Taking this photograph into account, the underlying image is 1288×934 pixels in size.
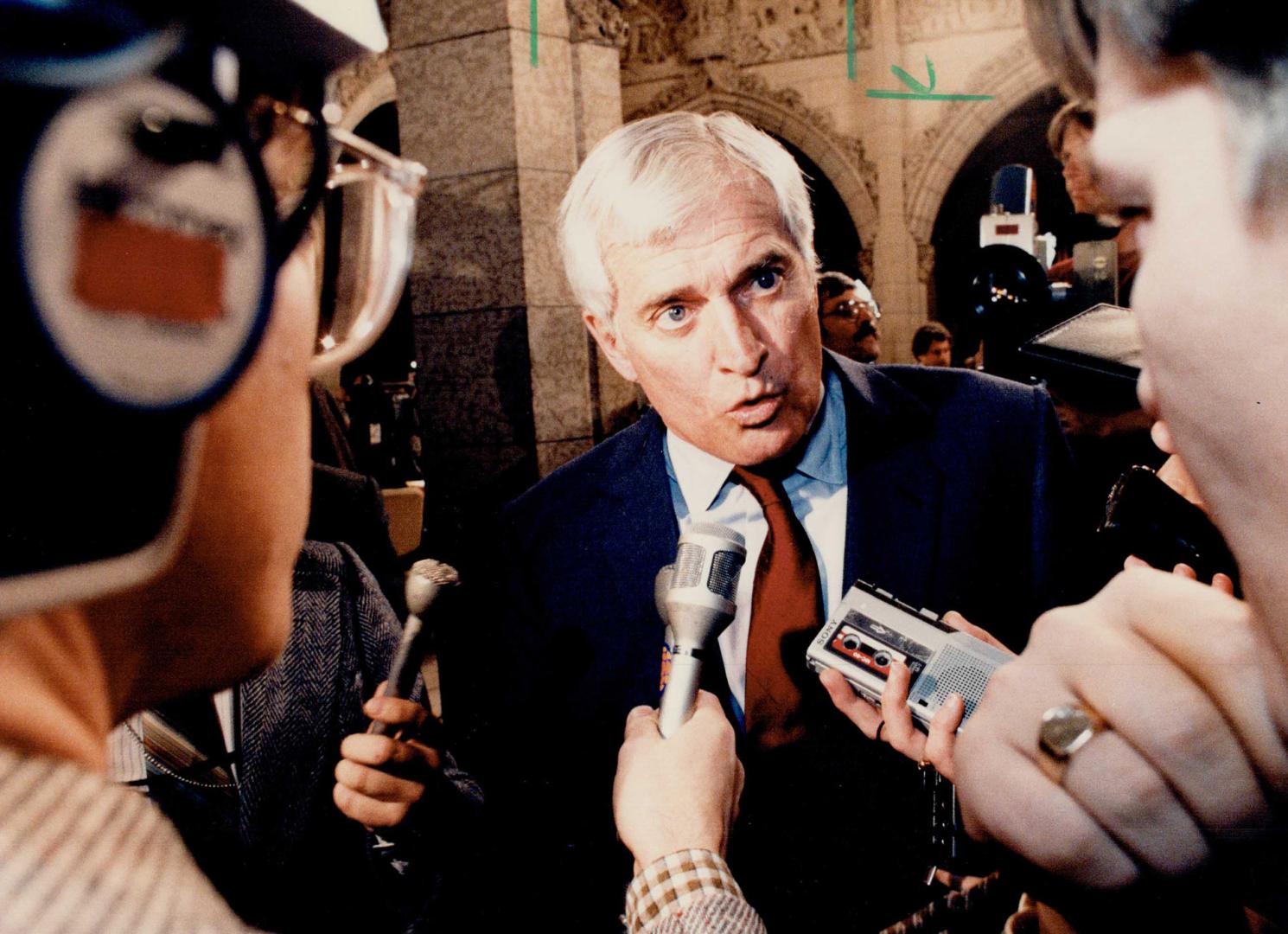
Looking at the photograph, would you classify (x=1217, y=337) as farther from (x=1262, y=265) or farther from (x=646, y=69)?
(x=646, y=69)


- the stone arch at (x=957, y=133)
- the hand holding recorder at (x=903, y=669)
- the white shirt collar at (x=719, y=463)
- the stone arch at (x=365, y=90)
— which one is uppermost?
the stone arch at (x=365, y=90)

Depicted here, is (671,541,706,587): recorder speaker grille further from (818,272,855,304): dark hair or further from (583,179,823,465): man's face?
(818,272,855,304): dark hair

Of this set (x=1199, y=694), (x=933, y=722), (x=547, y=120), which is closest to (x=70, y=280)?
(x=1199, y=694)

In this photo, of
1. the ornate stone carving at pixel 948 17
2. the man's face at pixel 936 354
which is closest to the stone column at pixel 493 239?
the man's face at pixel 936 354

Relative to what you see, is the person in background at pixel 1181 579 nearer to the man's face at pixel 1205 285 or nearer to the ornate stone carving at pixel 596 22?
the man's face at pixel 1205 285

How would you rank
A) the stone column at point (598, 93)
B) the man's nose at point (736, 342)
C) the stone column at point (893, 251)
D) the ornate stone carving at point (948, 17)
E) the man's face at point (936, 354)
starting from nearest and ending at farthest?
the man's nose at point (736, 342)
the stone column at point (598, 93)
the man's face at point (936, 354)
the ornate stone carving at point (948, 17)
the stone column at point (893, 251)

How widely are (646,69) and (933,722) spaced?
10.1 m

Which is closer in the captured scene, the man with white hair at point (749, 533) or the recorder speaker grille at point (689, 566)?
the recorder speaker grille at point (689, 566)

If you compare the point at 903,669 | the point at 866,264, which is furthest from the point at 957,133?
the point at 903,669

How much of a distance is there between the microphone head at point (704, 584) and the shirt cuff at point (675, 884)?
22 centimetres

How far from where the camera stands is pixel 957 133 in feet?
30.2

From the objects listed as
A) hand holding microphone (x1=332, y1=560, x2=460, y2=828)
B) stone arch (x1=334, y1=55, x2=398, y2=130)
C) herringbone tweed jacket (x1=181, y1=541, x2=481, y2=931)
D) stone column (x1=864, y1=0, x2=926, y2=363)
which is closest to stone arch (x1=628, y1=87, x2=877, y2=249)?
stone column (x1=864, y1=0, x2=926, y2=363)

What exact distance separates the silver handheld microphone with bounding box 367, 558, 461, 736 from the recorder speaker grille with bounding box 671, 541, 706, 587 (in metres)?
0.25

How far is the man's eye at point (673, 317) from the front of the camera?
58.7 inches
